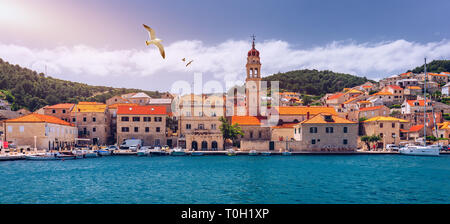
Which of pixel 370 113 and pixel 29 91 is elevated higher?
pixel 29 91

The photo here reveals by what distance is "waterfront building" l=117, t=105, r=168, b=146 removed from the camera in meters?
51.6

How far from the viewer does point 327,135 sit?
47.1 meters

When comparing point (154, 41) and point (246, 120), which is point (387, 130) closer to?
point (246, 120)

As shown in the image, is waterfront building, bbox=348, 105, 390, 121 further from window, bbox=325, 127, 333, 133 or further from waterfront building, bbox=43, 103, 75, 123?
waterfront building, bbox=43, 103, 75, 123

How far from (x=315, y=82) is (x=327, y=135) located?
100406 mm

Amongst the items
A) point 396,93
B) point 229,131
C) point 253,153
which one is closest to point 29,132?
point 229,131

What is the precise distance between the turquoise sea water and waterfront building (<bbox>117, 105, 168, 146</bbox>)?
20472 mm

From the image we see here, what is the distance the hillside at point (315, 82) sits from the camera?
133500 mm

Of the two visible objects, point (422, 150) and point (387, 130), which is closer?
point (422, 150)

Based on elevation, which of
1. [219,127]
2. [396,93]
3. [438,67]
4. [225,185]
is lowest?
[225,185]

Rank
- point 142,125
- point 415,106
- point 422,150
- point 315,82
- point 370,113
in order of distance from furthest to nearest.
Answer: point 315,82, point 415,106, point 370,113, point 142,125, point 422,150

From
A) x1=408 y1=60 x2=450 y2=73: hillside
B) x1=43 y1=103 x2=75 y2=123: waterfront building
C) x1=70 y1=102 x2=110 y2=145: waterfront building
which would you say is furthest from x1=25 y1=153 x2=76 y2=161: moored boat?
x1=408 y1=60 x2=450 y2=73: hillside
